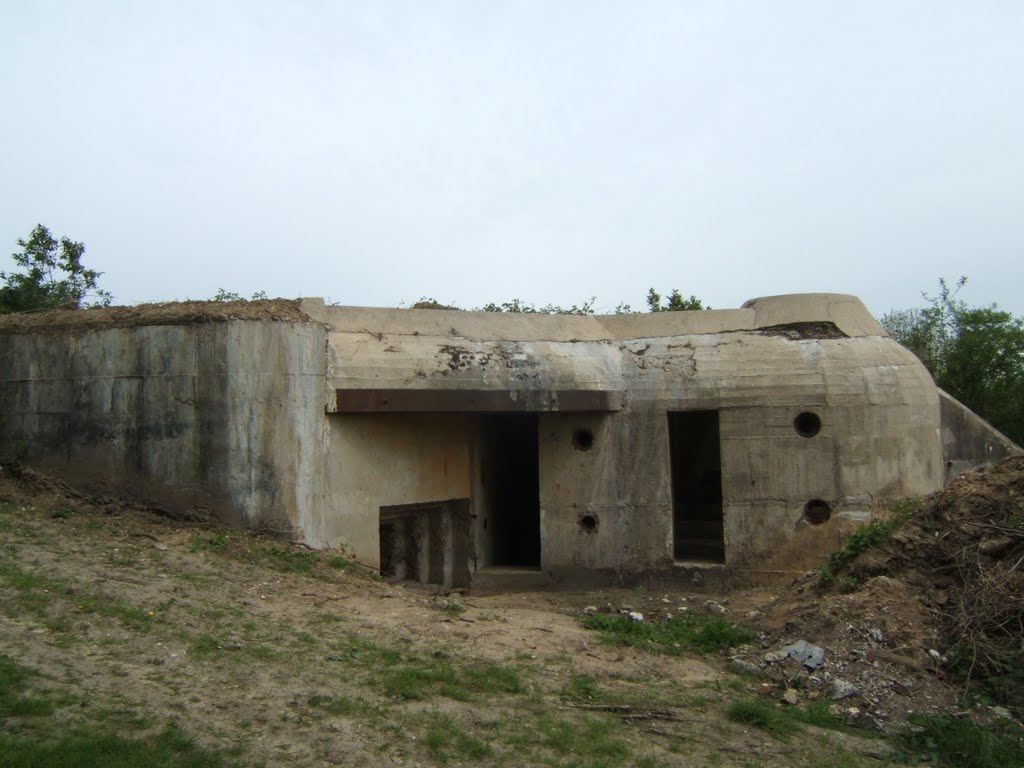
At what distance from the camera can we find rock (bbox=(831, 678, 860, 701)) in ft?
19.1

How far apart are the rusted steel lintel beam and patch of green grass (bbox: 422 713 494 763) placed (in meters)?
4.41

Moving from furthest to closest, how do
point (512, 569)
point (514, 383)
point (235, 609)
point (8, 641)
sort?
point (512, 569) → point (514, 383) → point (235, 609) → point (8, 641)

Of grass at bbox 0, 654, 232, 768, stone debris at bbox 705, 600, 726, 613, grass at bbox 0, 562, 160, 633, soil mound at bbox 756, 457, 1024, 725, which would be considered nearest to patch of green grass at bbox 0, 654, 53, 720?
grass at bbox 0, 654, 232, 768

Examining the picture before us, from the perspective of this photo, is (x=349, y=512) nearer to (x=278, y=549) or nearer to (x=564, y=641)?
(x=278, y=549)

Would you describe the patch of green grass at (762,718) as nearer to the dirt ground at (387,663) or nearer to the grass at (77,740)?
the dirt ground at (387,663)

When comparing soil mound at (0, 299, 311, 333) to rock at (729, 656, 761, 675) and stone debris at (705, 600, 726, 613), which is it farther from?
rock at (729, 656, 761, 675)

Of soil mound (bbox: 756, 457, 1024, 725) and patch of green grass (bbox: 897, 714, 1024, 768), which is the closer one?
patch of green grass (bbox: 897, 714, 1024, 768)

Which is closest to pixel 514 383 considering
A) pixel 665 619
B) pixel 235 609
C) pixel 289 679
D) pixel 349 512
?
pixel 349 512

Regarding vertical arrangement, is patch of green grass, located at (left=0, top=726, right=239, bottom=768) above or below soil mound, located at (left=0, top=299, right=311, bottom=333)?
below

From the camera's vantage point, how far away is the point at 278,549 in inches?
325

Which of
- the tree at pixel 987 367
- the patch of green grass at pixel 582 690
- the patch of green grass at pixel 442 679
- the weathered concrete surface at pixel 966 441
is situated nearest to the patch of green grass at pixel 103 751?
the patch of green grass at pixel 442 679

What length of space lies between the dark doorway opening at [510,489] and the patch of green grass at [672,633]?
3.88m

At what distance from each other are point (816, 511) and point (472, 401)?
394 cm

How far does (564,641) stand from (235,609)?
8.52 feet
